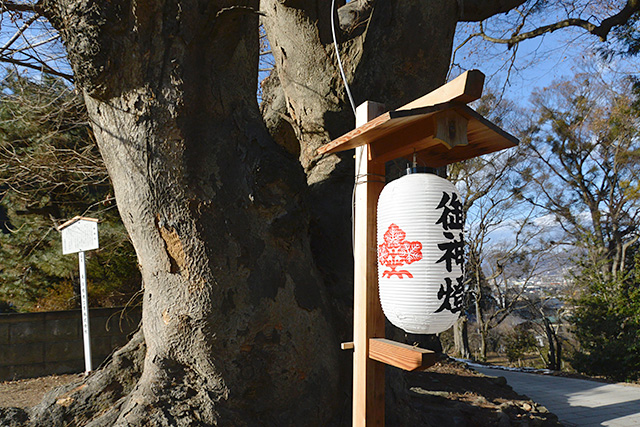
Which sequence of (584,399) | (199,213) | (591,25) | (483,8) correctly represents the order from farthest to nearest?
1. (584,399)
2. (591,25)
3. (483,8)
4. (199,213)

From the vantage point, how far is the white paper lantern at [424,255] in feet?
7.45

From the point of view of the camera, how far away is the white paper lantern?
89.4 inches

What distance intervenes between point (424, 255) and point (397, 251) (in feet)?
0.46

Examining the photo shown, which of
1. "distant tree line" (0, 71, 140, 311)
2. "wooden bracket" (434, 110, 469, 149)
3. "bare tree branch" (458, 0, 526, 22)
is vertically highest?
"bare tree branch" (458, 0, 526, 22)

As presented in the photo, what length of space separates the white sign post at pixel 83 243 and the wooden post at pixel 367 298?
4.41m

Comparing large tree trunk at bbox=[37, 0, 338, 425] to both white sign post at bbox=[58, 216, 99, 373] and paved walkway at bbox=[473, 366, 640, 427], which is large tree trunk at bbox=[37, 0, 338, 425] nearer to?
white sign post at bbox=[58, 216, 99, 373]

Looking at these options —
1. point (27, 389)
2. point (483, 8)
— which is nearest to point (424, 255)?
point (483, 8)

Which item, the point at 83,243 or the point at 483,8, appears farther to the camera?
the point at 83,243

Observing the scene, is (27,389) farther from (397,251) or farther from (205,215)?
(397,251)

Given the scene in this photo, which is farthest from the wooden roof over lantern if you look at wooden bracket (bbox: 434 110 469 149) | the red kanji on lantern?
the red kanji on lantern

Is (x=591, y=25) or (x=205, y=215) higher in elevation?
(x=591, y=25)

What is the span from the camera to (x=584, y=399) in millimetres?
7004

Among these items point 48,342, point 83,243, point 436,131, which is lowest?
point 48,342

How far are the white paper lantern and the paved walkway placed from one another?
4.55 meters
